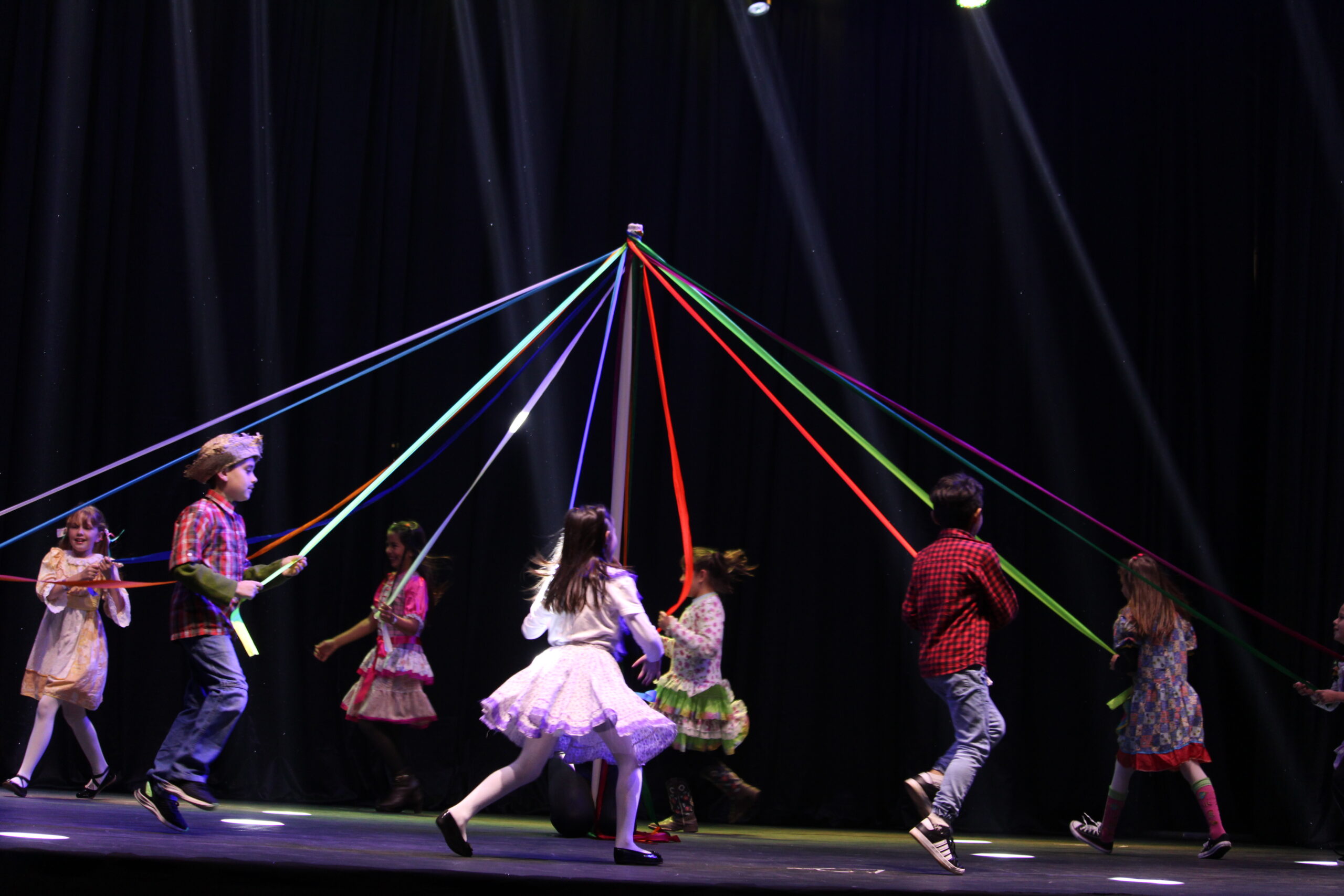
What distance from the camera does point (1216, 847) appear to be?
208 inches

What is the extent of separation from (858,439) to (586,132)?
3640 millimetres

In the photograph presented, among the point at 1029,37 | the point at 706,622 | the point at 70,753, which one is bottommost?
the point at 70,753

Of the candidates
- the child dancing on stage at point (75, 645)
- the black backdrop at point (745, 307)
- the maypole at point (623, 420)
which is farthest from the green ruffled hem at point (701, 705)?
the child dancing on stage at point (75, 645)

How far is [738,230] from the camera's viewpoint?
23.9 ft

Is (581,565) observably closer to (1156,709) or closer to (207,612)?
(207,612)

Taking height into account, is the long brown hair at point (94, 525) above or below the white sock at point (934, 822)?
above

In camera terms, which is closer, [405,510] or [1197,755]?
[1197,755]

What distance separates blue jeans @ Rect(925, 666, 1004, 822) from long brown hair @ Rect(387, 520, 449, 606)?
2979 millimetres

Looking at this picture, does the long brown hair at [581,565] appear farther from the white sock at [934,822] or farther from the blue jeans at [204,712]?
the white sock at [934,822]

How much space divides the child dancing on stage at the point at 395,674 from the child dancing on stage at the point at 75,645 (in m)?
1.08

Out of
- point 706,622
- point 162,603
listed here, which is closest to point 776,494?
point 706,622

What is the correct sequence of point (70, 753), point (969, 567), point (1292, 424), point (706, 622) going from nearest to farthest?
point (969, 567) → point (706, 622) → point (70, 753) → point (1292, 424)

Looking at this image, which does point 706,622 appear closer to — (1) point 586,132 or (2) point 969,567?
(2) point 969,567

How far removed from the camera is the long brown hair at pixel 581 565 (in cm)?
414
